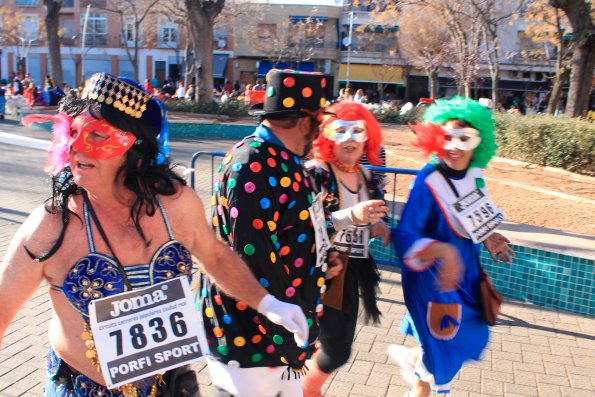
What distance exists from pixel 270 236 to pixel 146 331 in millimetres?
567

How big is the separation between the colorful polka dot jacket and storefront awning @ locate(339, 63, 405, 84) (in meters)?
42.9

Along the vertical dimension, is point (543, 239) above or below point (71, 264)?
below

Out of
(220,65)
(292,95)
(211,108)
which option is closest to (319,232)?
(292,95)

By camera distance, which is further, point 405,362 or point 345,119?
point 345,119

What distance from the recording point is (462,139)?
3.20 m

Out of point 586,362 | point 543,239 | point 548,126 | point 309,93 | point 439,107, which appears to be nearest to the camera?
point 309,93

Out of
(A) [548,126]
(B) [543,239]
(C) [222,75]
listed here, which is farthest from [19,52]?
(B) [543,239]

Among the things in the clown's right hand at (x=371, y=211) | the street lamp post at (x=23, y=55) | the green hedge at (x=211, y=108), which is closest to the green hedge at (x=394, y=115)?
the green hedge at (x=211, y=108)

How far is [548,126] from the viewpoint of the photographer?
1162cm

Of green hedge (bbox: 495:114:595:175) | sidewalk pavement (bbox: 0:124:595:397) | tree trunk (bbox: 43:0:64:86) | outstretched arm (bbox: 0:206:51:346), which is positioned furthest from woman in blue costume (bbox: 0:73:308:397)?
tree trunk (bbox: 43:0:64:86)

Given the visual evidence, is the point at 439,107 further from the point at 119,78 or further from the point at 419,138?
the point at 119,78

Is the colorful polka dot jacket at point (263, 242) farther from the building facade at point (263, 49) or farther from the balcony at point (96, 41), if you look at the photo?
the balcony at point (96, 41)

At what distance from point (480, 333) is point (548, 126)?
377 inches

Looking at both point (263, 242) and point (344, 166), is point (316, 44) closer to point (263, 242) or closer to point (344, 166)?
point (344, 166)
